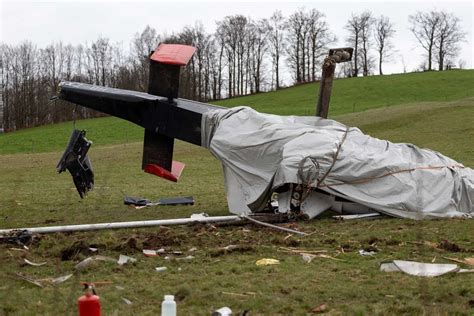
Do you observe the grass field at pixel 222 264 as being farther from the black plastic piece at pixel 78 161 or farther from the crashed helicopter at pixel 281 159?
the black plastic piece at pixel 78 161

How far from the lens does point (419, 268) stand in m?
6.08

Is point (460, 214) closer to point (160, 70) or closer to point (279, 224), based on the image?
point (279, 224)

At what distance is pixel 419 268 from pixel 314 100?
176ft

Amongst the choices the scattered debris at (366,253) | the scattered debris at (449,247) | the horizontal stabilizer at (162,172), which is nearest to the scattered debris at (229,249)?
the scattered debris at (366,253)

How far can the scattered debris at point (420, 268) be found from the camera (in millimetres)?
5867

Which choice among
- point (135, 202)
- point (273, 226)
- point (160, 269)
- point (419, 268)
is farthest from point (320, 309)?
point (135, 202)

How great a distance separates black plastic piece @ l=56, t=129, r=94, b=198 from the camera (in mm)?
10172

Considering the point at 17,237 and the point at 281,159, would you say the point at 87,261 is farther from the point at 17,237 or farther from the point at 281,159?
the point at 281,159

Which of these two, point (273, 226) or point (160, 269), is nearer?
point (160, 269)

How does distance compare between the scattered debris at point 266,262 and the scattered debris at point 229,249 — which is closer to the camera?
the scattered debris at point 266,262

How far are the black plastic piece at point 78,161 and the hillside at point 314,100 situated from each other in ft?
94.8

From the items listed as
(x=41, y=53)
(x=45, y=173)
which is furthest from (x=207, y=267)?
(x=41, y=53)

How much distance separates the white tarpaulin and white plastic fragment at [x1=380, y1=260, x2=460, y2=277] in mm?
3455

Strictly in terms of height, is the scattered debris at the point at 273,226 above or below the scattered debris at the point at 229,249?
above
